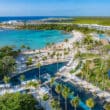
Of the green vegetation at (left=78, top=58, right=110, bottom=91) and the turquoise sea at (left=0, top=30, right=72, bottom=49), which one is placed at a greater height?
the green vegetation at (left=78, top=58, right=110, bottom=91)

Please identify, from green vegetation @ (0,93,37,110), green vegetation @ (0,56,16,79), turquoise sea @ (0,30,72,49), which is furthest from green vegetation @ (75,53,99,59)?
green vegetation @ (0,93,37,110)

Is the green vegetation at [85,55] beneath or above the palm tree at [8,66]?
beneath

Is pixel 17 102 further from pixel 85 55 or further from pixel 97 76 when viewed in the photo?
pixel 85 55

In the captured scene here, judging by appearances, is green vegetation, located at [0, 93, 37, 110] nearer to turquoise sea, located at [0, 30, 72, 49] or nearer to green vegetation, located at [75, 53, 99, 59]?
green vegetation, located at [75, 53, 99, 59]

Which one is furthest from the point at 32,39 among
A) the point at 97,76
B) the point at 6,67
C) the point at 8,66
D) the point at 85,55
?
the point at 97,76

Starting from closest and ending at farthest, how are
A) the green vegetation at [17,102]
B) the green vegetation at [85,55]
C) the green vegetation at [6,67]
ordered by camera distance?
the green vegetation at [17,102]
the green vegetation at [6,67]
the green vegetation at [85,55]

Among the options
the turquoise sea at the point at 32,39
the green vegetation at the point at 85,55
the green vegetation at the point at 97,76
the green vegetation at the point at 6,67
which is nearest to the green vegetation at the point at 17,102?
the green vegetation at the point at 97,76

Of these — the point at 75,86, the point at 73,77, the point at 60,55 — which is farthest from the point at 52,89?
the point at 60,55

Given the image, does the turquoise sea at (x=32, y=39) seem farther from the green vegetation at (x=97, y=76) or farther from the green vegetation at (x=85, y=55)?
the green vegetation at (x=97, y=76)
